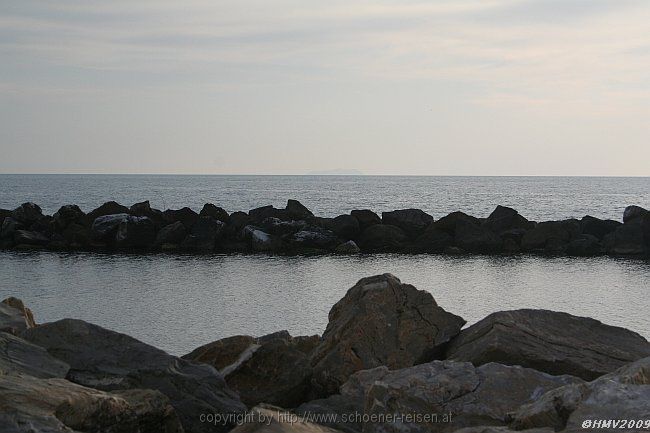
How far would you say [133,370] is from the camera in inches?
267

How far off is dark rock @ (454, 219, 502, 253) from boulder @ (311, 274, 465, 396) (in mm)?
20290

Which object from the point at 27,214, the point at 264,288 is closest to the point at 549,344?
the point at 264,288

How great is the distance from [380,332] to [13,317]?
3.99 m

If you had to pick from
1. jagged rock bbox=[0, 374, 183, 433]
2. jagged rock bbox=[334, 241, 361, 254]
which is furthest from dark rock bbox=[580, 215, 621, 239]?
jagged rock bbox=[0, 374, 183, 433]

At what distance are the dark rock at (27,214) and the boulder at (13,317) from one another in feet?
88.0

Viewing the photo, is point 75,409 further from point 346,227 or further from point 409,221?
point 409,221

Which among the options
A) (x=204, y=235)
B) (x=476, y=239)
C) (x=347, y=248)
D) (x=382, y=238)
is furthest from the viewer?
(x=204, y=235)

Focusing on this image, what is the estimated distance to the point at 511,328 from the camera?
8.40m

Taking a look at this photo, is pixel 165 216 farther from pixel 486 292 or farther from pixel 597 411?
pixel 597 411

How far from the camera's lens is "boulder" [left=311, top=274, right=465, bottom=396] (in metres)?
8.47

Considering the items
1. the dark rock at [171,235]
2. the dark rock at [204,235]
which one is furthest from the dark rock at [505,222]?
the dark rock at [171,235]

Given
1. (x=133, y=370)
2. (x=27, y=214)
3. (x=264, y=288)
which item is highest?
(x=133, y=370)

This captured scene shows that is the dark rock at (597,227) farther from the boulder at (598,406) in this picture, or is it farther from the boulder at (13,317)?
→ the boulder at (598,406)

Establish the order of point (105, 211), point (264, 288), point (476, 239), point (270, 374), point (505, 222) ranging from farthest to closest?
point (105, 211)
point (505, 222)
point (476, 239)
point (264, 288)
point (270, 374)
